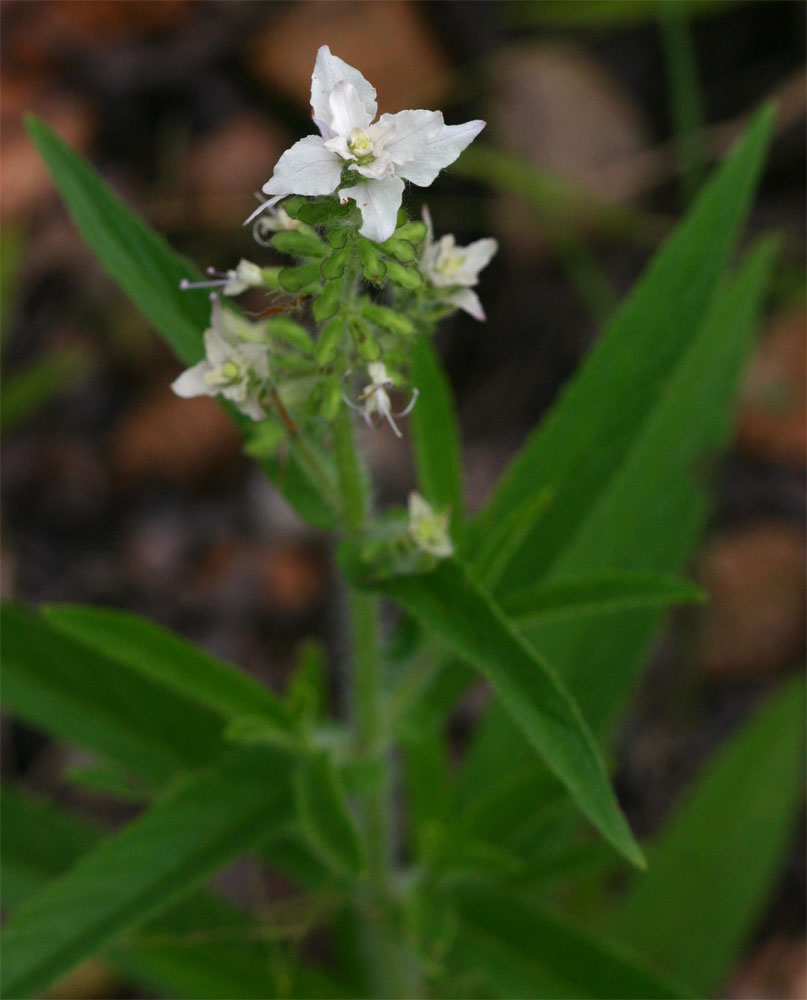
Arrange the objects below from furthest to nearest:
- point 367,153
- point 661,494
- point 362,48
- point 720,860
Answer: point 362,48
point 720,860
point 661,494
point 367,153

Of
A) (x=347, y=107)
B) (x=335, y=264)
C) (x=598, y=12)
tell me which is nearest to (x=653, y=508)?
(x=335, y=264)

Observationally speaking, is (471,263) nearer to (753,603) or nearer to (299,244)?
(299,244)

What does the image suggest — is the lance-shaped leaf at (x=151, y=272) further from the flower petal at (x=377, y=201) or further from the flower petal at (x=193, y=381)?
Result: the flower petal at (x=377, y=201)

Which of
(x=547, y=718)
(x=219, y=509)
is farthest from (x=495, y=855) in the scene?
(x=219, y=509)

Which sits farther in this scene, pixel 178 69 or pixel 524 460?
pixel 178 69

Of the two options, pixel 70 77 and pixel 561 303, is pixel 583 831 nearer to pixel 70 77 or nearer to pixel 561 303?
pixel 561 303
